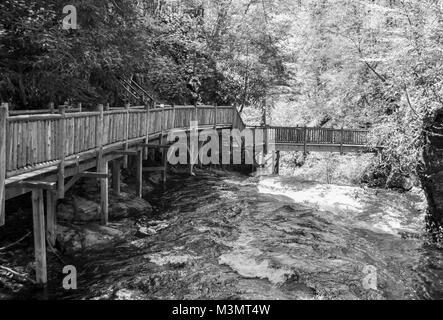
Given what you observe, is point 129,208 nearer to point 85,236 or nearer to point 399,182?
point 85,236

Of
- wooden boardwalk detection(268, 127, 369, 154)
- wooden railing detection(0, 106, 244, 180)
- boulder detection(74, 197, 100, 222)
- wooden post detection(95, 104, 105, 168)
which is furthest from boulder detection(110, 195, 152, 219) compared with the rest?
wooden boardwalk detection(268, 127, 369, 154)

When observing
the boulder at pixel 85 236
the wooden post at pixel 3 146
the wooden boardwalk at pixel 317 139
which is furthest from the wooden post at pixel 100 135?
the wooden boardwalk at pixel 317 139

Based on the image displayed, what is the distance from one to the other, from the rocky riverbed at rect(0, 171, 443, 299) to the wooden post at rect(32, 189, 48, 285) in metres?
0.38

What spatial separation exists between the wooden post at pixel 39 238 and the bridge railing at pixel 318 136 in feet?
64.3

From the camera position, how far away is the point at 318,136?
2700cm

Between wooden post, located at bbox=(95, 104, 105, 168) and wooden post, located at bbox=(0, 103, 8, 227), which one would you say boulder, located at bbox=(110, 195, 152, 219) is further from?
wooden post, located at bbox=(0, 103, 8, 227)

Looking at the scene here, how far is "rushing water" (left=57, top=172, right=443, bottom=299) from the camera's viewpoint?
8.88m

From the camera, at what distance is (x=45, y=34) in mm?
11562

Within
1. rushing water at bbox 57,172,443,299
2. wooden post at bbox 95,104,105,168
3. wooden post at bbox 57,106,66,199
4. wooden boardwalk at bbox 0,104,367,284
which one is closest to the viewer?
wooden boardwalk at bbox 0,104,367,284

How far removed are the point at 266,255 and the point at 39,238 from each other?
563 centimetres

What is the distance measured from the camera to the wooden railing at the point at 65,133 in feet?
25.0

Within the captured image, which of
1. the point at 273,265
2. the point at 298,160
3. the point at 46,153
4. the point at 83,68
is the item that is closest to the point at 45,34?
the point at 83,68

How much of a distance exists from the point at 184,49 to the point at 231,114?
604 cm

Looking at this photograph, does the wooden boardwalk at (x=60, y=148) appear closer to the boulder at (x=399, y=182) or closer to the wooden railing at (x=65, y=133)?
the wooden railing at (x=65, y=133)
